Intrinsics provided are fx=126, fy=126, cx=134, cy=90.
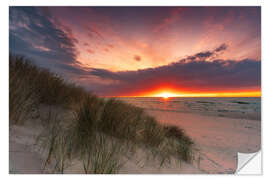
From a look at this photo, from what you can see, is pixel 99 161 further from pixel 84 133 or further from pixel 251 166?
pixel 251 166

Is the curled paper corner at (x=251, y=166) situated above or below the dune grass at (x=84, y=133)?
below

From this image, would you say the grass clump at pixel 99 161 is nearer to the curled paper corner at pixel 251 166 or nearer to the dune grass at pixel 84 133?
the dune grass at pixel 84 133

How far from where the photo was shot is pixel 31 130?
47.0 inches

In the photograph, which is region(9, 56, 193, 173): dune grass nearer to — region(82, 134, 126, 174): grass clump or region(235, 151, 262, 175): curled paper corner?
region(82, 134, 126, 174): grass clump

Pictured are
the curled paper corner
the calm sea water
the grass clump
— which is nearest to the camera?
the grass clump

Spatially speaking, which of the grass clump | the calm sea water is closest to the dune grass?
the grass clump

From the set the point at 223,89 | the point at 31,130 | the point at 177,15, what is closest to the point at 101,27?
the point at 177,15

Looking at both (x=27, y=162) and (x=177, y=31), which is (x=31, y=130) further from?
(x=177, y=31)

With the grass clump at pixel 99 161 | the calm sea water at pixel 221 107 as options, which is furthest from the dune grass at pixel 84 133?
the calm sea water at pixel 221 107

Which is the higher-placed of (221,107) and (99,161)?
(99,161)

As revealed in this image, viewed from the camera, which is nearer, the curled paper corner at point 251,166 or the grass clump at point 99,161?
the grass clump at point 99,161

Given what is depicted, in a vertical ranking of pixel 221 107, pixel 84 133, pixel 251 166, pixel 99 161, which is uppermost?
pixel 84 133

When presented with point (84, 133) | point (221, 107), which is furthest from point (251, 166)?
point (221, 107)

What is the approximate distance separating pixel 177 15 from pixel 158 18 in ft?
0.92
